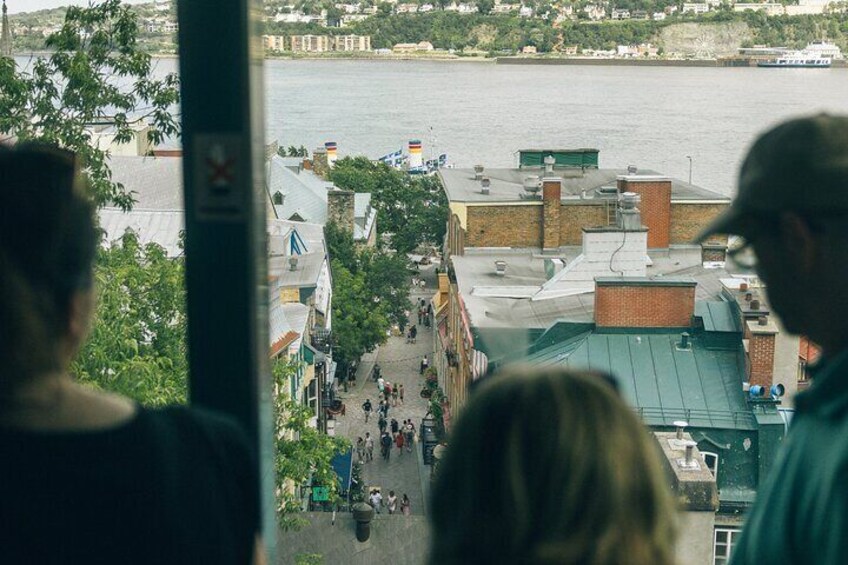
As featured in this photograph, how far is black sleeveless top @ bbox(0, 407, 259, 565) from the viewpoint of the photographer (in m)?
0.86

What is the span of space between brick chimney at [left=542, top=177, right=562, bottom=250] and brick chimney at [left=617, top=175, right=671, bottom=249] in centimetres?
70

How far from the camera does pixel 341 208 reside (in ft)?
80.5

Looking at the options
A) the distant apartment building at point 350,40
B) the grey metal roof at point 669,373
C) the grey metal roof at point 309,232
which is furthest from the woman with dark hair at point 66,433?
the grey metal roof at point 309,232

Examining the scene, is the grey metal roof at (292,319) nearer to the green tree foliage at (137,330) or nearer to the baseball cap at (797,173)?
the green tree foliage at (137,330)

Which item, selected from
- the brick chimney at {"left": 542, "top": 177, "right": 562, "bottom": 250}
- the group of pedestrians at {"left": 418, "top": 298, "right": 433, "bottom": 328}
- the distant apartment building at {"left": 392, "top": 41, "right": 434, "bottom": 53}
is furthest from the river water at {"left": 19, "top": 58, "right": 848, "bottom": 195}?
the group of pedestrians at {"left": 418, "top": 298, "right": 433, "bottom": 328}

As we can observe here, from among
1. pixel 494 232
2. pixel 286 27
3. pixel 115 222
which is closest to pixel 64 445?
pixel 286 27

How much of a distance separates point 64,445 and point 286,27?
1365 millimetres

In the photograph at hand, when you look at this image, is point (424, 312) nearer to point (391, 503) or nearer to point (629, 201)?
point (391, 503)

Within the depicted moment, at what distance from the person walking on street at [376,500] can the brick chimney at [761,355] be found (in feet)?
16.1

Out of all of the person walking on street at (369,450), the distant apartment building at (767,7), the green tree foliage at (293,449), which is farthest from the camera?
the person walking on street at (369,450)

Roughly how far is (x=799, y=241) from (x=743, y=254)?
0.17 ft

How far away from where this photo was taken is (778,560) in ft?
2.74

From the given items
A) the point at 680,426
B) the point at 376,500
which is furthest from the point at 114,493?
the point at 376,500

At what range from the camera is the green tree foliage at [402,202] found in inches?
1052
